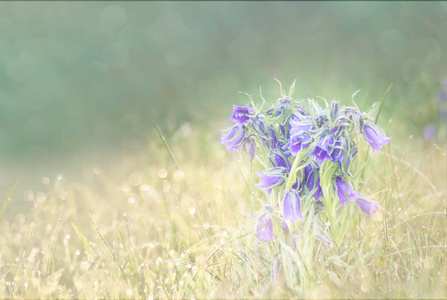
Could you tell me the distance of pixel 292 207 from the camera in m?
1.64

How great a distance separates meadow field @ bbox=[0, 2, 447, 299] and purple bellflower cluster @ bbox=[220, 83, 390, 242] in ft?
0.45

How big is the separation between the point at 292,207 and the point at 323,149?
233mm

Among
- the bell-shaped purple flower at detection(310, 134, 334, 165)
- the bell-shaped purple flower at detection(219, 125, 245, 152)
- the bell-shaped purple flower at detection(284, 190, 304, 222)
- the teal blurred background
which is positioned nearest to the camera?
the bell-shaped purple flower at detection(310, 134, 334, 165)

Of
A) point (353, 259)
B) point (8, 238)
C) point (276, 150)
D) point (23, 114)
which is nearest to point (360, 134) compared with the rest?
point (276, 150)

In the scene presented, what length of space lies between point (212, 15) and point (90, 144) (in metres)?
3.68

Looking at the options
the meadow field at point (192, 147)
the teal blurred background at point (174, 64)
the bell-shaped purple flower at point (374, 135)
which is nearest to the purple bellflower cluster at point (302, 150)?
the bell-shaped purple flower at point (374, 135)

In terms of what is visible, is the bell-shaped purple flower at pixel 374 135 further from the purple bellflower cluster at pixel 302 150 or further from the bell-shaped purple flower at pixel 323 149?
the bell-shaped purple flower at pixel 323 149

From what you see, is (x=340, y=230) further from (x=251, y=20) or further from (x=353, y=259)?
(x=251, y=20)

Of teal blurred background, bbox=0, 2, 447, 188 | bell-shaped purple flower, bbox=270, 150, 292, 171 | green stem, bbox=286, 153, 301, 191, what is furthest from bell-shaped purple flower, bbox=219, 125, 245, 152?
teal blurred background, bbox=0, 2, 447, 188

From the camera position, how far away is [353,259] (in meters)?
1.94

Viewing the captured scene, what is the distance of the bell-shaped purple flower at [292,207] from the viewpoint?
1.64 meters

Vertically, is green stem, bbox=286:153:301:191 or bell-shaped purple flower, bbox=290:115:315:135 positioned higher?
bell-shaped purple flower, bbox=290:115:315:135

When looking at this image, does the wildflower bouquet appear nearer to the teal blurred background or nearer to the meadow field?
the meadow field

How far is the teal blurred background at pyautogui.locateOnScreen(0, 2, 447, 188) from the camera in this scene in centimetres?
508
